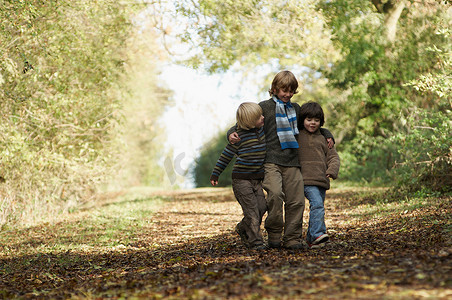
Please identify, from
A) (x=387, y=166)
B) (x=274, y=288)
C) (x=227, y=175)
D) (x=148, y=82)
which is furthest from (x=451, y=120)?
(x=148, y=82)

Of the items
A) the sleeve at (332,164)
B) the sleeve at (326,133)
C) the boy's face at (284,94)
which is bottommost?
the sleeve at (332,164)

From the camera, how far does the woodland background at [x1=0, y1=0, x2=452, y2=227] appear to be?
1019cm

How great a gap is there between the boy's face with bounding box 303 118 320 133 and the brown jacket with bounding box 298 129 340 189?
9cm

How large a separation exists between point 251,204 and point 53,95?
7.02m

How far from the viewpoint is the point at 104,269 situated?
5863 millimetres

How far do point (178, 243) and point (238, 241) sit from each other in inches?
42.1

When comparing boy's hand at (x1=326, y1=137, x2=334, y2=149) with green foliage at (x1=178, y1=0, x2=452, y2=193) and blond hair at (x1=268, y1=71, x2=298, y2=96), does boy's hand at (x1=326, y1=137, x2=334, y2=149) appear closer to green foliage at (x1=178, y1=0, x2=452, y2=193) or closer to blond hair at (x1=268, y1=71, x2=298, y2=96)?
blond hair at (x1=268, y1=71, x2=298, y2=96)

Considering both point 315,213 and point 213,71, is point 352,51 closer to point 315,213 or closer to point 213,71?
point 213,71

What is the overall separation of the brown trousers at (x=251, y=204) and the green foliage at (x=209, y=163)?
1797cm

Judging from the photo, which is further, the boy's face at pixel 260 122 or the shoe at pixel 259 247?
the shoe at pixel 259 247

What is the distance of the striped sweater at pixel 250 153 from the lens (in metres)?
5.87

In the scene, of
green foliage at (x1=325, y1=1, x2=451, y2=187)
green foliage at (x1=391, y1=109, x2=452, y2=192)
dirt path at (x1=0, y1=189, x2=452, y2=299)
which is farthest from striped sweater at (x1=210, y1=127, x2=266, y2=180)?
green foliage at (x1=325, y1=1, x2=451, y2=187)

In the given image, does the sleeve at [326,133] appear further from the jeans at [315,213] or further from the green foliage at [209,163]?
the green foliage at [209,163]

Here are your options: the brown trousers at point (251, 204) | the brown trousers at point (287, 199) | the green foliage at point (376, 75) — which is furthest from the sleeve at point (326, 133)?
the green foliage at point (376, 75)
